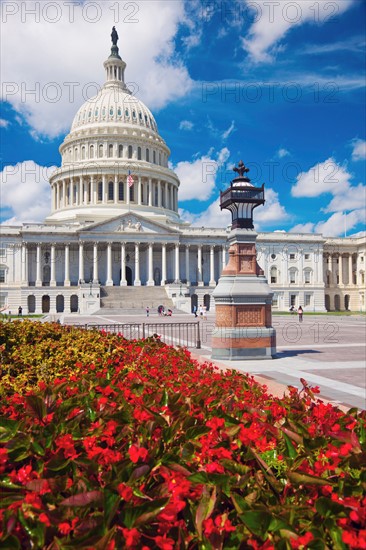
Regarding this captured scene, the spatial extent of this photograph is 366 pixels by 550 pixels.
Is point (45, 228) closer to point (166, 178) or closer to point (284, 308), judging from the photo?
point (166, 178)

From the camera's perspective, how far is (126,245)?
87688mm

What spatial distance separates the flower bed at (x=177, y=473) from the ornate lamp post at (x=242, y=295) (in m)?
13.5

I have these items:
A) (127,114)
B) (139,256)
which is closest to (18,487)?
(139,256)

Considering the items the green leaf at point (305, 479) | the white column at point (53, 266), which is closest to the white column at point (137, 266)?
the white column at point (53, 266)

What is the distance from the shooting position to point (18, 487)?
2930 millimetres

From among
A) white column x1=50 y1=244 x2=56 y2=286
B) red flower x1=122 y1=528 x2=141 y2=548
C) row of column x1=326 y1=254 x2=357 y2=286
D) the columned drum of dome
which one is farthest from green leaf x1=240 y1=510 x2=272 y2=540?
row of column x1=326 y1=254 x2=357 y2=286

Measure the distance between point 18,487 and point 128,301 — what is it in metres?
71.9

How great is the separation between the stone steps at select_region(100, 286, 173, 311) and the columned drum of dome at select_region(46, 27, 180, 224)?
18.3 metres

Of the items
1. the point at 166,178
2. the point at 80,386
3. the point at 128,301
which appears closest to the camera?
the point at 80,386

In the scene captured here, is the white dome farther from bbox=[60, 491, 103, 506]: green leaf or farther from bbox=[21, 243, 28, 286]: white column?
bbox=[60, 491, 103, 506]: green leaf

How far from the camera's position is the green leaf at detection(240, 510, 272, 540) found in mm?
2588

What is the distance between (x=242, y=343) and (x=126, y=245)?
7075 centimetres

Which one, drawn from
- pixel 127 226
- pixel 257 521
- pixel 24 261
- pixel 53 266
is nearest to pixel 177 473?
pixel 257 521

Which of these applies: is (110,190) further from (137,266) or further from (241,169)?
(241,169)
